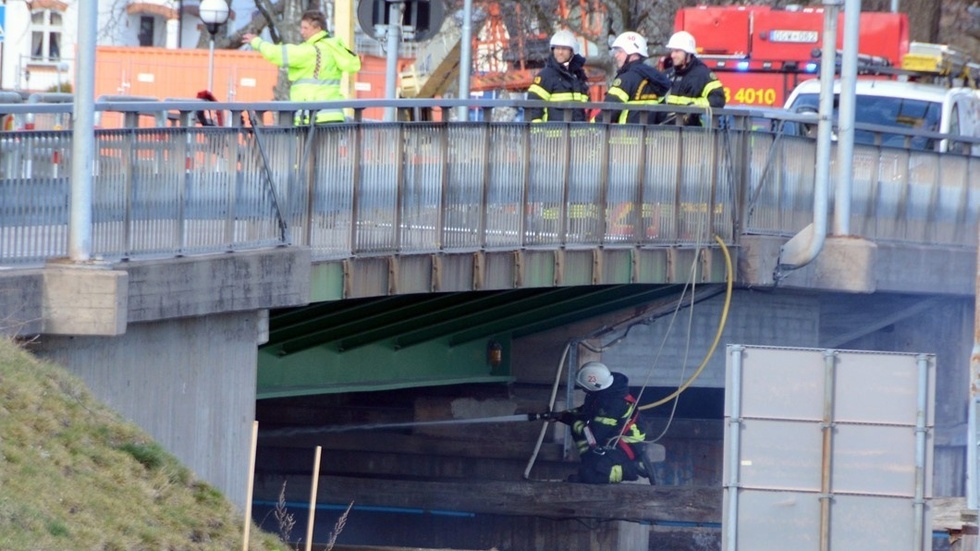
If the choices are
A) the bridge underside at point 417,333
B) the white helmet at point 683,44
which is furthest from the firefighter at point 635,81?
the bridge underside at point 417,333

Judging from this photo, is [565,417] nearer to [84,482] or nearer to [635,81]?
[635,81]

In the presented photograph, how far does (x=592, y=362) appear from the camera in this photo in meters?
19.1

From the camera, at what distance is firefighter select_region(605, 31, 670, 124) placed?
Answer: 1536 centimetres

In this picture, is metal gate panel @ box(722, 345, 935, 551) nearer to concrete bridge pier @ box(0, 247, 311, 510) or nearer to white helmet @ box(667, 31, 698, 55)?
concrete bridge pier @ box(0, 247, 311, 510)

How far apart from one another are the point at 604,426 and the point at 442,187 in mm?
6289

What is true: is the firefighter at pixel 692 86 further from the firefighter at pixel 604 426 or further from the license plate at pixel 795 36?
the license plate at pixel 795 36

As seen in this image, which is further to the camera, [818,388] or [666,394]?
[666,394]

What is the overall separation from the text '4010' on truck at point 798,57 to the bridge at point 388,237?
7.62ft

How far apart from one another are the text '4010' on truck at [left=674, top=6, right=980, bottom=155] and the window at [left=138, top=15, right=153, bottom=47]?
44.3m

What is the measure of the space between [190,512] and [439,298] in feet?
20.2

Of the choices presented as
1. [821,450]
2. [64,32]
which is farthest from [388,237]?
[64,32]

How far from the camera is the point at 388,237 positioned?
12617mm

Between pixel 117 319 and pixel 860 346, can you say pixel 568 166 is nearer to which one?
pixel 117 319

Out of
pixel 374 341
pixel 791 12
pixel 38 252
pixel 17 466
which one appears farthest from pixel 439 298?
pixel 791 12
